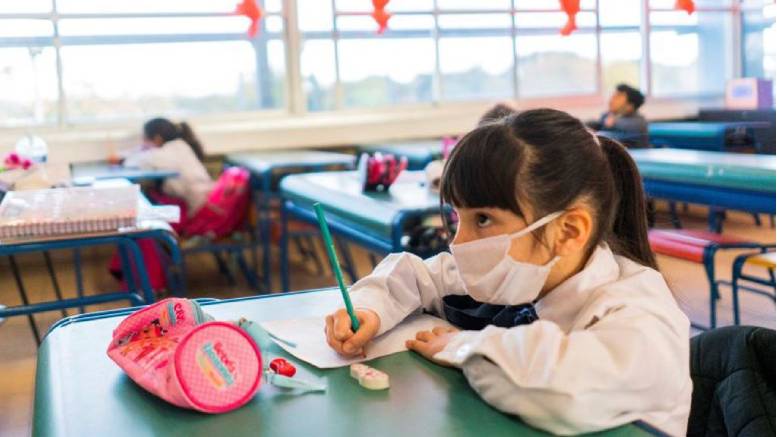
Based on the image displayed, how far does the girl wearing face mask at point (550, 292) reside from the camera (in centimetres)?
91

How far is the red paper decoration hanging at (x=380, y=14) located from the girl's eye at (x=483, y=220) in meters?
4.80

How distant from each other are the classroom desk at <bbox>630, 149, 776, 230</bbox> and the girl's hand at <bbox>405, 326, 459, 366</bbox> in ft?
7.04

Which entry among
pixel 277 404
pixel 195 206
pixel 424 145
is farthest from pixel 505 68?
pixel 277 404

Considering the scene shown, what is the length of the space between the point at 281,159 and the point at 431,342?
12.9ft

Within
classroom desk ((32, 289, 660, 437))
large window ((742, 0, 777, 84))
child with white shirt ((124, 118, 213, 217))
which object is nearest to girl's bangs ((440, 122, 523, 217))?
classroom desk ((32, 289, 660, 437))

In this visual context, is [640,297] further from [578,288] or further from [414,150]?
[414,150]

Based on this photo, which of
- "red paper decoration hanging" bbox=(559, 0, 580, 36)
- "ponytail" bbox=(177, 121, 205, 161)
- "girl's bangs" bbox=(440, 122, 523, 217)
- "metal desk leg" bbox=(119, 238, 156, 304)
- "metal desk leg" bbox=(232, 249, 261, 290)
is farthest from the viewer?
"red paper decoration hanging" bbox=(559, 0, 580, 36)

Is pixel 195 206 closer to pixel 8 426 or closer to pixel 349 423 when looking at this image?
pixel 8 426

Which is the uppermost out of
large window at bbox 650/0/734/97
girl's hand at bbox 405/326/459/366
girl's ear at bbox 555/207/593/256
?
large window at bbox 650/0/734/97

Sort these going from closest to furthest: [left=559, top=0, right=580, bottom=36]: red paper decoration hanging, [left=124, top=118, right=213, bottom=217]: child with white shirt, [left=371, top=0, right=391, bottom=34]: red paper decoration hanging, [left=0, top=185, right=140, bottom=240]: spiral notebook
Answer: [left=0, top=185, right=140, bottom=240]: spiral notebook
[left=124, top=118, right=213, bottom=217]: child with white shirt
[left=371, top=0, right=391, bottom=34]: red paper decoration hanging
[left=559, top=0, right=580, bottom=36]: red paper decoration hanging

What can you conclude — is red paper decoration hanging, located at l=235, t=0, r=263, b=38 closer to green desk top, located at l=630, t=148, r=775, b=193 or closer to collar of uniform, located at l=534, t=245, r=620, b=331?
green desk top, located at l=630, t=148, r=775, b=193

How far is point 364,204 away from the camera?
3.14 m

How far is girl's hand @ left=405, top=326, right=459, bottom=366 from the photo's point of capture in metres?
1.12

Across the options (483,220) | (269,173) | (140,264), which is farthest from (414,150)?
(483,220)
